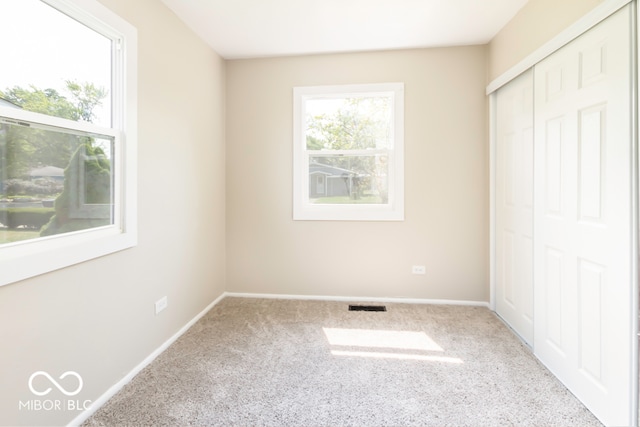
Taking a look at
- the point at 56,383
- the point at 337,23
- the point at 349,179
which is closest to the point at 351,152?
the point at 349,179

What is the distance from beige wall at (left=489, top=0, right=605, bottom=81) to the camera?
6.53ft

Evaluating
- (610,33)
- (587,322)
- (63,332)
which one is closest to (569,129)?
(610,33)

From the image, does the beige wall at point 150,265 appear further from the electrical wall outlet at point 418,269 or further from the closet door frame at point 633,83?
the closet door frame at point 633,83

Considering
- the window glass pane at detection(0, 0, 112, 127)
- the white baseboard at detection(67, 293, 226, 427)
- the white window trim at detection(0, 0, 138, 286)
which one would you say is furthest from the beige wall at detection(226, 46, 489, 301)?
the window glass pane at detection(0, 0, 112, 127)

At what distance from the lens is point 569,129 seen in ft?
6.54

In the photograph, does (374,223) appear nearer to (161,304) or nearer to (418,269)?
(418,269)

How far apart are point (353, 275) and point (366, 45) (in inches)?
90.5

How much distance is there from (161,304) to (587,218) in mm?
2792

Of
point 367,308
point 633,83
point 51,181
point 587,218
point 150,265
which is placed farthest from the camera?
point 367,308

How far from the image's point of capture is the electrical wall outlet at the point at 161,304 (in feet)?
8.05

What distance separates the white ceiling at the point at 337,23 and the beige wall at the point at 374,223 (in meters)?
0.21

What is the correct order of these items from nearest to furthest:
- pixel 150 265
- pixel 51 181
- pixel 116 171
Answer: pixel 51 181 < pixel 116 171 < pixel 150 265

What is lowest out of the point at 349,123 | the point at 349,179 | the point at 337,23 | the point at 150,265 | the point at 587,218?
the point at 150,265

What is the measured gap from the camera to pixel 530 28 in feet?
8.07
